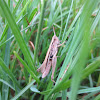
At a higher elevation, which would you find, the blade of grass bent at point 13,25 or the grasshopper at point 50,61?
the blade of grass bent at point 13,25

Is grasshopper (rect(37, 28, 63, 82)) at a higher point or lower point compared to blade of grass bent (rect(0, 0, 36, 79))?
lower

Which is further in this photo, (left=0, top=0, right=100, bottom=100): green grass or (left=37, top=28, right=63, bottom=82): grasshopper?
(left=37, top=28, right=63, bottom=82): grasshopper

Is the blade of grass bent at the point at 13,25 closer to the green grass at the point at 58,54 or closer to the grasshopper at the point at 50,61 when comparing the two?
the green grass at the point at 58,54

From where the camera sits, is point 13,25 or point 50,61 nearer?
point 13,25

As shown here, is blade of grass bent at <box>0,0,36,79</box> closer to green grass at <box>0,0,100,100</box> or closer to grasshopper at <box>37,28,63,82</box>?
green grass at <box>0,0,100,100</box>

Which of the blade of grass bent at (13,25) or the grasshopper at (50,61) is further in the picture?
the grasshopper at (50,61)

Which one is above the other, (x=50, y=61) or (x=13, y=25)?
(x=13, y=25)

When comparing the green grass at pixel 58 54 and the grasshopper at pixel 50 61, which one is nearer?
the green grass at pixel 58 54

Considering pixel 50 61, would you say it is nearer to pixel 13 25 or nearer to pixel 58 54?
pixel 58 54

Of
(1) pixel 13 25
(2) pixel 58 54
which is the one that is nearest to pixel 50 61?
(2) pixel 58 54

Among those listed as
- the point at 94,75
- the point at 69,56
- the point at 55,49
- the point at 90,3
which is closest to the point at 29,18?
the point at 55,49

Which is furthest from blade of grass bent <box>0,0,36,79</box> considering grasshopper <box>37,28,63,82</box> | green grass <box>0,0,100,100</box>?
grasshopper <box>37,28,63,82</box>

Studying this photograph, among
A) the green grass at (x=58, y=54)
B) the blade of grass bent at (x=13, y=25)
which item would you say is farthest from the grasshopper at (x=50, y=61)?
the blade of grass bent at (x=13, y=25)
